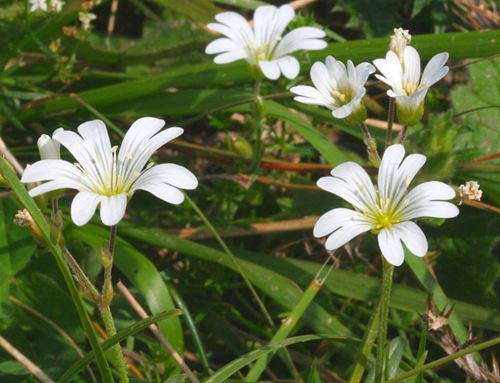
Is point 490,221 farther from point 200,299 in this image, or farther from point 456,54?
point 200,299

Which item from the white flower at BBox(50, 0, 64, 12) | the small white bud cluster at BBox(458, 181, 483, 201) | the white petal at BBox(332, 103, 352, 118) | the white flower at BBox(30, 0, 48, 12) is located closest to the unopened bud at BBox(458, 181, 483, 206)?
the small white bud cluster at BBox(458, 181, 483, 201)

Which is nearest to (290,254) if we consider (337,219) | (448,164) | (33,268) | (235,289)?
(235,289)

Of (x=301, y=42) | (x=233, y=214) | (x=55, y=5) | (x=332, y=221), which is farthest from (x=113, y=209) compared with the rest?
(x=55, y=5)

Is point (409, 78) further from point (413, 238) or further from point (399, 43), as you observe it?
point (413, 238)

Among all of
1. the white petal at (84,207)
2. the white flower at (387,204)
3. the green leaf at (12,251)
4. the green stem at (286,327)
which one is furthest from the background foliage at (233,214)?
the white petal at (84,207)

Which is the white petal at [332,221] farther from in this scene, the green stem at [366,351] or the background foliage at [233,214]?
the background foliage at [233,214]

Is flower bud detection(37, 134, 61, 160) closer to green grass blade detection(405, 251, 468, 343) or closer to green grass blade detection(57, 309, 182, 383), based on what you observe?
green grass blade detection(57, 309, 182, 383)
